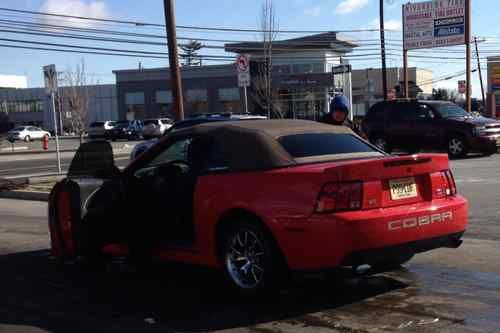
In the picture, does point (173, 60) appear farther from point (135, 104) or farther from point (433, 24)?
point (135, 104)

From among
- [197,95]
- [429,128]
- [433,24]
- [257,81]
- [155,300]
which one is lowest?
[155,300]

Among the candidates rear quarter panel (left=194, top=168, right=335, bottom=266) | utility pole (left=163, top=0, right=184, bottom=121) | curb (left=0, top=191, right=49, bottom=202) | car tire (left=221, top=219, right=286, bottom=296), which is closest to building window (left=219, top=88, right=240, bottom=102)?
utility pole (left=163, top=0, right=184, bottom=121)

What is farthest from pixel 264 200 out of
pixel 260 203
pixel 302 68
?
pixel 302 68

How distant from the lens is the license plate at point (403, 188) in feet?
18.3

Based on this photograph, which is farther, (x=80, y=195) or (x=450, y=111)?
(x=450, y=111)

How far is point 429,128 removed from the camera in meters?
20.0

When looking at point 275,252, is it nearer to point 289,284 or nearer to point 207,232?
point 289,284

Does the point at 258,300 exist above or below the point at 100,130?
below

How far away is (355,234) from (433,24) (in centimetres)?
3036

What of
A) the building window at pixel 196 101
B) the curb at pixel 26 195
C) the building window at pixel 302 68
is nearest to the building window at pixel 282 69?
the building window at pixel 302 68

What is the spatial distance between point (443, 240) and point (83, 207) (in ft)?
11.6

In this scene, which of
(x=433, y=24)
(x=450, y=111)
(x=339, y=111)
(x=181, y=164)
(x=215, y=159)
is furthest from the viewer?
(x=433, y=24)

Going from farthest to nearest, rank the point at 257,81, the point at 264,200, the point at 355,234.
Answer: the point at 257,81, the point at 264,200, the point at 355,234

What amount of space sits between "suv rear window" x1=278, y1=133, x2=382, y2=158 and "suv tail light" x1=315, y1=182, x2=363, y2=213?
75 centimetres
